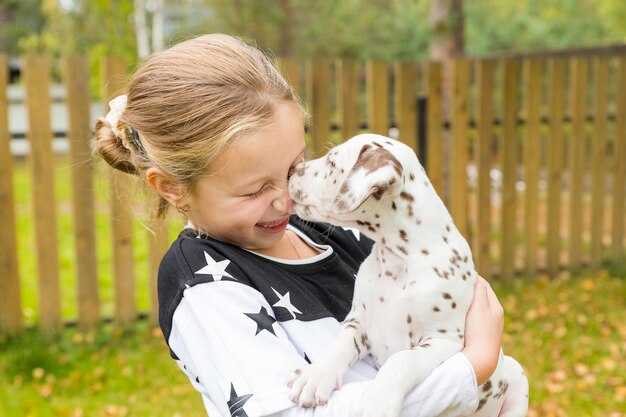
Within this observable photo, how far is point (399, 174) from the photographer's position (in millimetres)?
2010

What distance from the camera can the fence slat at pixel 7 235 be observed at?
19.4 feet

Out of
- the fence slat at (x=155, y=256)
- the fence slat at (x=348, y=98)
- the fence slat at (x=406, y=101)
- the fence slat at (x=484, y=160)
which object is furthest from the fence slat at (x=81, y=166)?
the fence slat at (x=484, y=160)

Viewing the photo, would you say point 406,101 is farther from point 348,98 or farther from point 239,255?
point 239,255

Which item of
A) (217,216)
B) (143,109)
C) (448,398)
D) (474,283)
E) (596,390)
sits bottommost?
(596,390)

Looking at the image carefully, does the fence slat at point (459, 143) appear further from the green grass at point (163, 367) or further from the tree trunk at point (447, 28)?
the tree trunk at point (447, 28)

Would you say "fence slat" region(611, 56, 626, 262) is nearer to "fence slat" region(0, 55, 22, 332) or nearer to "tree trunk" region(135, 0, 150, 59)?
"fence slat" region(0, 55, 22, 332)

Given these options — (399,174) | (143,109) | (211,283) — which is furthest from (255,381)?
(143,109)

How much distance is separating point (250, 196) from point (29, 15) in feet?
98.0

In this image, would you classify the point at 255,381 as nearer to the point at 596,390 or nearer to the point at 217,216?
the point at 217,216

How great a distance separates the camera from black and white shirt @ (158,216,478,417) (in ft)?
5.75

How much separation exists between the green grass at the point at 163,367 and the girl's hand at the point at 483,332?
310cm

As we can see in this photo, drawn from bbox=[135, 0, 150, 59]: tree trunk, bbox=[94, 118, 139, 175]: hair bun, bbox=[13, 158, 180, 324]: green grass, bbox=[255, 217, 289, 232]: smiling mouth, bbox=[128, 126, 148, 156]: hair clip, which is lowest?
bbox=[13, 158, 180, 324]: green grass

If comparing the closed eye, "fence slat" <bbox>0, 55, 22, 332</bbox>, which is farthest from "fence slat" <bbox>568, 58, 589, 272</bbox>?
the closed eye

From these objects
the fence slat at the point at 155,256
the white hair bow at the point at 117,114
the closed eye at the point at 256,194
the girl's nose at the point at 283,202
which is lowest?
the fence slat at the point at 155,256
